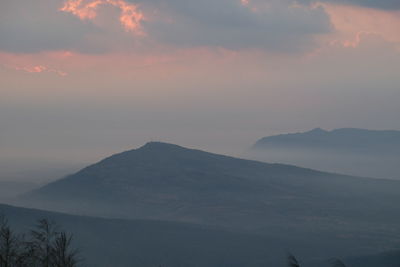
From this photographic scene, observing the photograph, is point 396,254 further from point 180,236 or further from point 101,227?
point 101,227

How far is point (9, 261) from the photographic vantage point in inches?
1521

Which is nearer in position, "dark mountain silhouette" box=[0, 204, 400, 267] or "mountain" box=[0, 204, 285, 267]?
"dark mountain silhouette" box=[0, 204, 400, 267]

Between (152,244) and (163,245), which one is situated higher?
(152,244)

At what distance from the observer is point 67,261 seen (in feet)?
115

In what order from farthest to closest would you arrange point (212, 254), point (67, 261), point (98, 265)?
1. point (212, 254)
2. point (98, 265)
3. point (67, 261)

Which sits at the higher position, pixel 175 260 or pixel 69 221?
pixel 69 221

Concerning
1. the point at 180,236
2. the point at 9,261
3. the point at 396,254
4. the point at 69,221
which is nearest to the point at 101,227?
the point at 69,221

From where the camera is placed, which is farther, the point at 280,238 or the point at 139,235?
the point at 280,238

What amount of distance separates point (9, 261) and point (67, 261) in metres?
5.33

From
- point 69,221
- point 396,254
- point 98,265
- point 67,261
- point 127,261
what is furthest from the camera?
point 69,221

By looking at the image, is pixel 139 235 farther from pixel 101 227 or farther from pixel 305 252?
pixel 305 252

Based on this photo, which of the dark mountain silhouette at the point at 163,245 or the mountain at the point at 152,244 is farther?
the mountain at the point at 152,244

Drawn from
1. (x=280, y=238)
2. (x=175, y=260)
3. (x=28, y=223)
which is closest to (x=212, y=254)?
(x=175, y=260)

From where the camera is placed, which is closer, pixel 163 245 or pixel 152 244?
pixel 163 245
